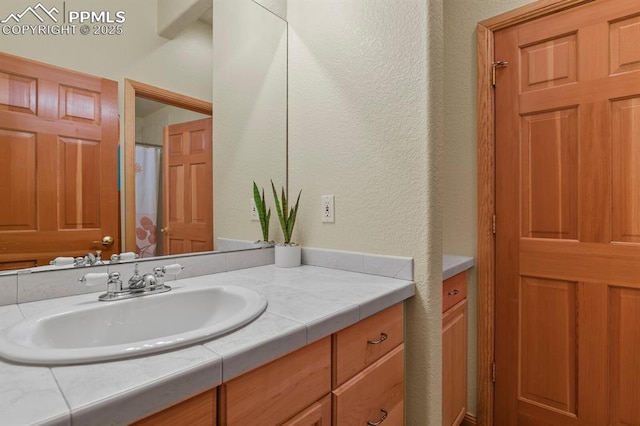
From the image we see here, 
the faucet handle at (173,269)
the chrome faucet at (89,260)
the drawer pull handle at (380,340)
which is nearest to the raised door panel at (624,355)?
the drawer pull handle at (380,340)

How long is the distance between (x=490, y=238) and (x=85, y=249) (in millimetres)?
1731

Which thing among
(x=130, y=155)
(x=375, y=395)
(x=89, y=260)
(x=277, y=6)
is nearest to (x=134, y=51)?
(x=130, y=155)

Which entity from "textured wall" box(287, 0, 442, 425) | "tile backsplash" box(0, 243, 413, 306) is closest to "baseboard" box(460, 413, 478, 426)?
"textured wall" box(287, 0, 442, 425)

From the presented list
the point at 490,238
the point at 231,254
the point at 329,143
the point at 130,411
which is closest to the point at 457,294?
the point at 490,238

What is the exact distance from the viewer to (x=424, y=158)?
43.4 inches

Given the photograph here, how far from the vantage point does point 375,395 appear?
0.96 m

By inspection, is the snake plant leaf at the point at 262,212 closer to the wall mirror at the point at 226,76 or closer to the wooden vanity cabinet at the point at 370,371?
the wall mirror at the point at 226,76

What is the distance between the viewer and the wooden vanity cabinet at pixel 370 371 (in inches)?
33.0

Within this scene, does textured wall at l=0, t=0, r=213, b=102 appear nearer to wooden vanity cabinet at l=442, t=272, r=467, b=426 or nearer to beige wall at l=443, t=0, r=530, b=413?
beige wall at l=443, t=0, r=530, b=413

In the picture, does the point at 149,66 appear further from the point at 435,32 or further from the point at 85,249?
the point at 435,32

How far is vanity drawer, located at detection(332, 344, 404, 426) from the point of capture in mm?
844

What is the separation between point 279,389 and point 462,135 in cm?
157

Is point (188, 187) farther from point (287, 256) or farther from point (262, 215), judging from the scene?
point (287, 256)

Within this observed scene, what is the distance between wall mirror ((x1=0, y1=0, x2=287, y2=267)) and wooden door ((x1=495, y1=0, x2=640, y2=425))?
1.15 metres
